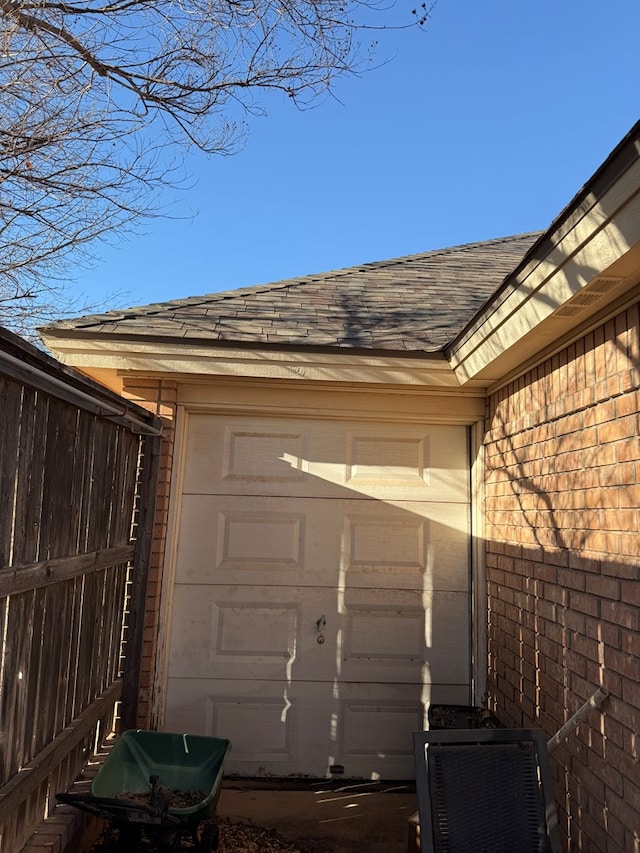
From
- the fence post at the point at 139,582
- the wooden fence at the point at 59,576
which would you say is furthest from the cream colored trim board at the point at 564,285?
the fence post at the point at 139,582

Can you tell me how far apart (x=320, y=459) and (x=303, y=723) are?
1807 millimetres

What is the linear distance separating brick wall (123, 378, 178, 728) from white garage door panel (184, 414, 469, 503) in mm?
191

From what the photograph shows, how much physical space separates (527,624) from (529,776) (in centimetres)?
107

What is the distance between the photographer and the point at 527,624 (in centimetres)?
378

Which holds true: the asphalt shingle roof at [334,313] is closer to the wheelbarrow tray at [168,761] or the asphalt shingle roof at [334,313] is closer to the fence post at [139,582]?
the fence post at [139,582]

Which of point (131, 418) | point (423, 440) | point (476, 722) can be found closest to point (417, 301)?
point (423, 440)

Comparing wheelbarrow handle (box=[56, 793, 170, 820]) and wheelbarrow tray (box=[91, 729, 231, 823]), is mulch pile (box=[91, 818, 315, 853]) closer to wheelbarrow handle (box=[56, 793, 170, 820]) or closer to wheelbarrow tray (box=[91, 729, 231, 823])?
wheelbarrow tray (box=[91, 729, 231, 823])

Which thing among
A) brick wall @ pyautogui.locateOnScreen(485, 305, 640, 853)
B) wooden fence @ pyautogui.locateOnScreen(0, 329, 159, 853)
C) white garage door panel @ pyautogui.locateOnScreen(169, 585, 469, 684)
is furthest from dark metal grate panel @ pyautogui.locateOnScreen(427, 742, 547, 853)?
white garage door panel @ pyautogui.locateOnScreen(169, 585, 469, 684)

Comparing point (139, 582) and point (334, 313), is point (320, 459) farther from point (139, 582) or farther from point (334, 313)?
point (139, 582)

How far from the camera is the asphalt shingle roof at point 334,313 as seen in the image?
170 inches

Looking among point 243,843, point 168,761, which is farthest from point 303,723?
point 168,761

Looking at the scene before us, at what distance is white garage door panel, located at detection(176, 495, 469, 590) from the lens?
4629mm

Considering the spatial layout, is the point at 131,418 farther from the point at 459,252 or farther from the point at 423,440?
the point at 459,252

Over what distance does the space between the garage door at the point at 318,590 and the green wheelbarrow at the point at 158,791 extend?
911 millimetres
